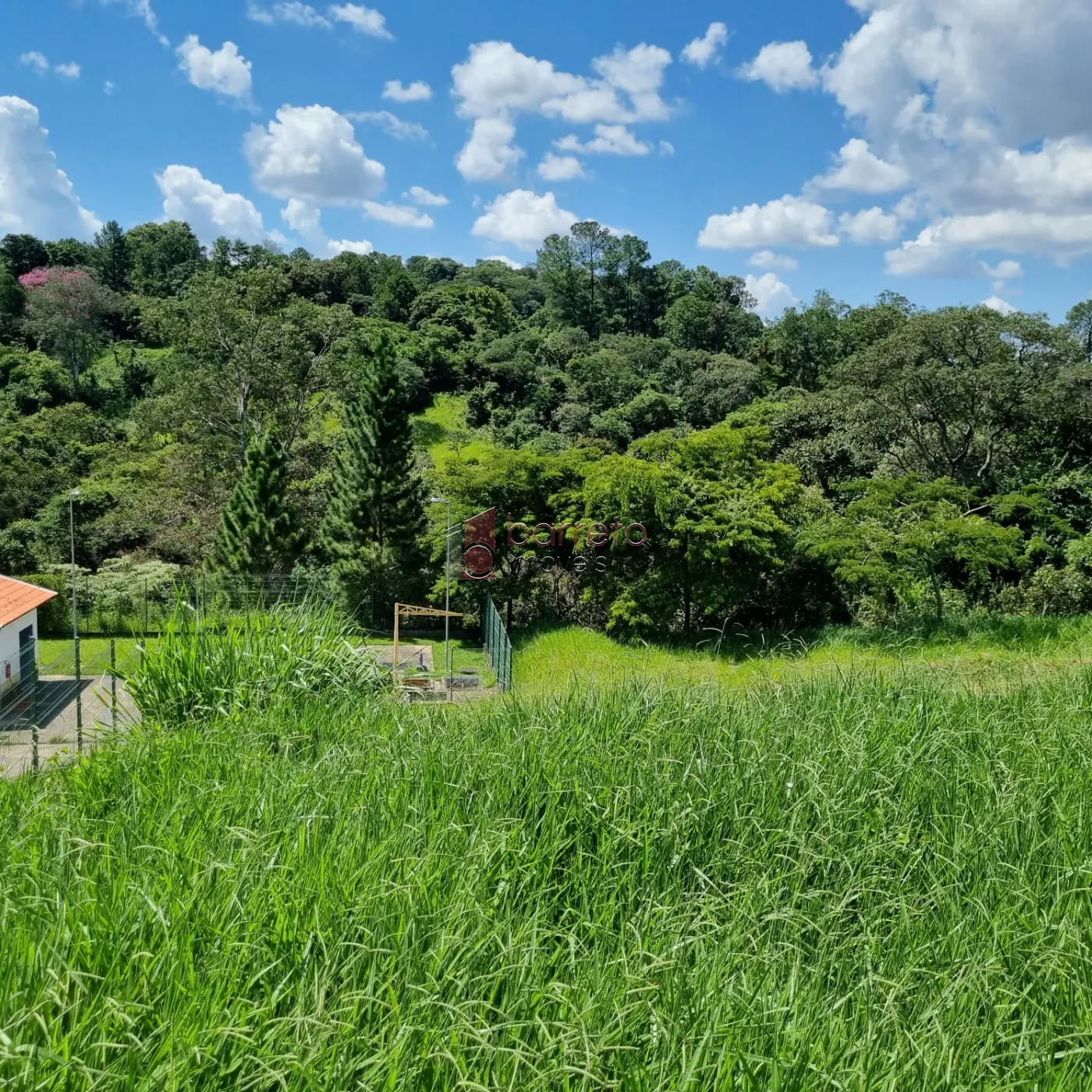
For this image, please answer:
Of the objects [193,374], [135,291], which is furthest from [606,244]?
[193,374]

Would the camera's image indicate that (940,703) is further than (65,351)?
No

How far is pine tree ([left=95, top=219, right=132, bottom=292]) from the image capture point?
4994cm

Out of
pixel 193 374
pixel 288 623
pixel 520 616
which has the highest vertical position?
pixel 193 374

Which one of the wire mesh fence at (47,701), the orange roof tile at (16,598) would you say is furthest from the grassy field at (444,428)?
the orange roof tile at (16,598)

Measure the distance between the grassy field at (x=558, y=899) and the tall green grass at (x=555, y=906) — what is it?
0.03 feet

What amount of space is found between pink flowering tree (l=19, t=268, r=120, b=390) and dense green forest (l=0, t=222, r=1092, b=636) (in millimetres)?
169

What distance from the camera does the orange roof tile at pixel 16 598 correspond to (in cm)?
1418

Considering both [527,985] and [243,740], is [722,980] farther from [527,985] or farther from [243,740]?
[243,740]

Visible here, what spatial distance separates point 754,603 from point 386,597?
7.33m

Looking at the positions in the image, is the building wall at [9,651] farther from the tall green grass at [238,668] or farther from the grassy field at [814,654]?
the tall green grass at [238,668]

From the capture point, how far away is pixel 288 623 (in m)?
4.05

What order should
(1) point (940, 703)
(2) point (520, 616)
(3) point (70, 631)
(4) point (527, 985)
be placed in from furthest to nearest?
(3) point (70, 631), (2) point (520, 616), (1) point (940, 703), (4) point (527, 985)

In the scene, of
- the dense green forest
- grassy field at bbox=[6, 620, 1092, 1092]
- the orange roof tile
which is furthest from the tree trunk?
the orange roof tile

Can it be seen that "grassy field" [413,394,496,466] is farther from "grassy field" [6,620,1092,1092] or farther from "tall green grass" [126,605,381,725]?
"grassy field" [6,620,1092,1092]
